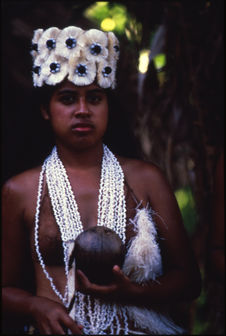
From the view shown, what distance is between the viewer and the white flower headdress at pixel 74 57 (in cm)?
266

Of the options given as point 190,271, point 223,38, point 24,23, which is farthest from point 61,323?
point 24,23

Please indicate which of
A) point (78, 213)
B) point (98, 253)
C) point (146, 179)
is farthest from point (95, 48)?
point (98, 253)

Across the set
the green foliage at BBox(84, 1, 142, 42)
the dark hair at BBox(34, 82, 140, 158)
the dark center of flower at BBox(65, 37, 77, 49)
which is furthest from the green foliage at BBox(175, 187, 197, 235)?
the dark center of flower at BBox(65, 37, 77, 49)

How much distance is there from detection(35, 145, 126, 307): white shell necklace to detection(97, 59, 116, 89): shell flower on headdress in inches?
16.8

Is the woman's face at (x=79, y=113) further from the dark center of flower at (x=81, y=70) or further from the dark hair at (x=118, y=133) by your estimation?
the dark hair at (x=118, y=133)

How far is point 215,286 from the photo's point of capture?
3850mm

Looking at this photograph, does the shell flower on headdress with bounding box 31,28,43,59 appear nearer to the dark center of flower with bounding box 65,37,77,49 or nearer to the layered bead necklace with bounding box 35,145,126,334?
the dark center of flower with bounding box 65,37,77,49

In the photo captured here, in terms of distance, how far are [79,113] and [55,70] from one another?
0.28 metres

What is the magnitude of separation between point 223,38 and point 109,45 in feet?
4.28

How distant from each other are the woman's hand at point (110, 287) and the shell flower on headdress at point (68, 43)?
111 cm

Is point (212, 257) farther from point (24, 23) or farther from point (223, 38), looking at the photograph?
point (24, 23)

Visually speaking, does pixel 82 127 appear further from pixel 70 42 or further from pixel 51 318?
pixel 51 318

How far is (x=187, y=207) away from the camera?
193 inches

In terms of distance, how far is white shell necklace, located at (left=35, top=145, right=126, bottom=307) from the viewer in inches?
105
